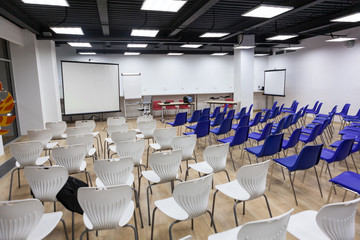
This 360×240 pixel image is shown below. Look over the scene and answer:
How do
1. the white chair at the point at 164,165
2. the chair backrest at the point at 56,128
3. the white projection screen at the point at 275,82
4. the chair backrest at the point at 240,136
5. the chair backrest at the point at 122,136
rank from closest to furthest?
1. the white chair at the point at 164,165
2. the chair backrest at the point at 122,136
3. the chair backrest at the point at 240,136
4. the chair backrest at the point at 56,128
5. the white projection screen at the point at 275,82

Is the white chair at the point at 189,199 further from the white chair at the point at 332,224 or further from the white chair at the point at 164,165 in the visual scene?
the white chair at the point at 332,224

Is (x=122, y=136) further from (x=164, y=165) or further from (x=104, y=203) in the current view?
(x=104, y=203)

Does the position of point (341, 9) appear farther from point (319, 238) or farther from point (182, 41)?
point (319, 238)

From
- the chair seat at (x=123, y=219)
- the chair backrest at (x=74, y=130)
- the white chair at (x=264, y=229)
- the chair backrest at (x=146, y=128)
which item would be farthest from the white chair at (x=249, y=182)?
the chair backrest at (x=74, y=130)

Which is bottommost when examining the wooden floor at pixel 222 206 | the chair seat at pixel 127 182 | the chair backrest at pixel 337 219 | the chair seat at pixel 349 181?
the wooden floor at pixel 222 206

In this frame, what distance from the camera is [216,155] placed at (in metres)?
3.37

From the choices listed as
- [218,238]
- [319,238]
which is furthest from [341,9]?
[218,238]

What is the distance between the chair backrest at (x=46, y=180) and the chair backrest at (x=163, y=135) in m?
2.13

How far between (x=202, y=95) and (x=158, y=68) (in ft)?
10.1

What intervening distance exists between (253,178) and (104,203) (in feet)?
5.27

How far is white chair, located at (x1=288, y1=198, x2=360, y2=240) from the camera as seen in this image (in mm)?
1759

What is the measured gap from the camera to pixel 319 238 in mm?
1973

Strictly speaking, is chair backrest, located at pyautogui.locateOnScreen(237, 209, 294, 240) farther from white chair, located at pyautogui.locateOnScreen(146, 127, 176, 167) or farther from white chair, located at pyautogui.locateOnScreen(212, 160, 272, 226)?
white chair, located at pyautogui.locateOnScreen(146, 127, 176, 167)

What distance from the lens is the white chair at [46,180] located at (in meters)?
2.62
